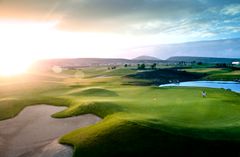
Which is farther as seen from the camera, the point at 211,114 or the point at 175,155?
the point at 211,114

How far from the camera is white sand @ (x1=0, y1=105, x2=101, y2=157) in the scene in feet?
89.9

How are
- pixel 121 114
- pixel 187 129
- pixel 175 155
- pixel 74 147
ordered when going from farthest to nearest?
pixel 121 114, pixel 187 129, pixel 74 147, pixel 175 155

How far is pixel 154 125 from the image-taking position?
28.7 m

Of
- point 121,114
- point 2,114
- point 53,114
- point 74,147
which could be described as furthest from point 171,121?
point 2,114

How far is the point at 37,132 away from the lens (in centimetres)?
3344

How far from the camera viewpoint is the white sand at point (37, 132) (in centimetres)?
2741

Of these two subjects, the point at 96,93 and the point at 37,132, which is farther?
the point at 96,93

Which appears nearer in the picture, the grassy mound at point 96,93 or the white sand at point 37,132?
the white sand at point 37,132

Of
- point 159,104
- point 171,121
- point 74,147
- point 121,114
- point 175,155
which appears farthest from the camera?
point 159,104

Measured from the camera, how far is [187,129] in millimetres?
28297

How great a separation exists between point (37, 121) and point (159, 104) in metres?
16.8

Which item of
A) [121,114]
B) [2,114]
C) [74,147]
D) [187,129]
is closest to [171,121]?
[187,129]

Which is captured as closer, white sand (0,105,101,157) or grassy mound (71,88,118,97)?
white sand (0,105,101,157)

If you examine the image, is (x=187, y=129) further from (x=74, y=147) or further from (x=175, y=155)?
(x=74, y=147)
